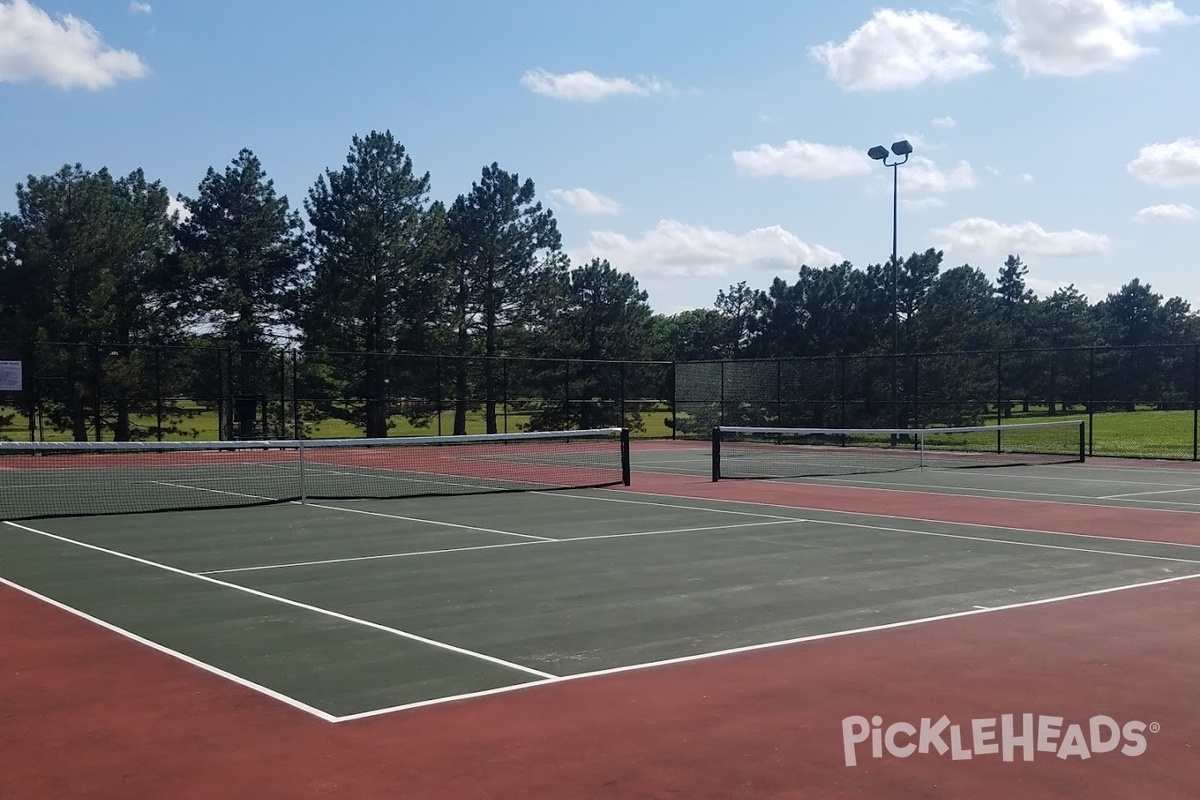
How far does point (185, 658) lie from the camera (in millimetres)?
7492

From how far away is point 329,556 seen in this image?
12.1 meters

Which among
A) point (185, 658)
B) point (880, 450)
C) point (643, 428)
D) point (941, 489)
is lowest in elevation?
point (185, 658)

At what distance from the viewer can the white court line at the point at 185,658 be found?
6273 millimetres

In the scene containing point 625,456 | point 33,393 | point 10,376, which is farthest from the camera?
point 33,393

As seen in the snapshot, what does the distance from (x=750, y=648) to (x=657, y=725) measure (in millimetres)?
1873

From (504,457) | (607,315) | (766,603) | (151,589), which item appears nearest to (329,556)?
(151,589)

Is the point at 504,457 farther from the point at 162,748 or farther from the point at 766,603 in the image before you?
the point at 162,748

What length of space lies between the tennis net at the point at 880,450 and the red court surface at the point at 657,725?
1336 centimetres

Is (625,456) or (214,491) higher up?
(625,456)

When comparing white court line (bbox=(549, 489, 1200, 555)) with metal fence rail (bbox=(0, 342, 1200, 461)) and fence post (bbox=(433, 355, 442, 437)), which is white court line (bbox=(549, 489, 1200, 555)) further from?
fence post (bbox=(433, 355, 442, 437))

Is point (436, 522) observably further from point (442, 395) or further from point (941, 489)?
point (442, 395)

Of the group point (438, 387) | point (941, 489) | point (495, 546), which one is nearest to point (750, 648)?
point (495, 546)

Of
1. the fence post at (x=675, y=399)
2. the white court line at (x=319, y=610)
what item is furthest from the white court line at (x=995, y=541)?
the fence post at (x=675, y=399)

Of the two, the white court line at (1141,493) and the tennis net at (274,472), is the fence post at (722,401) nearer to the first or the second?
the tennis net at (274,472)
